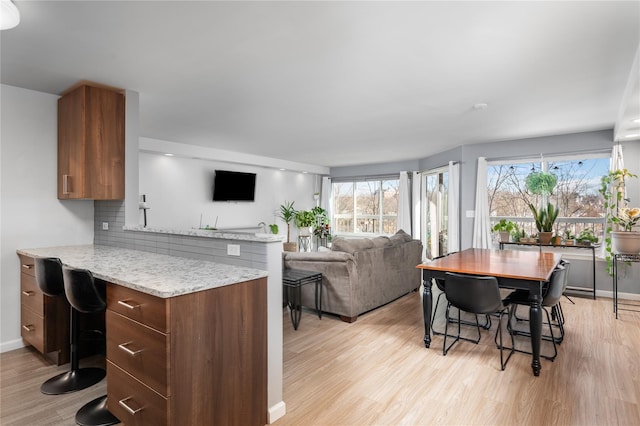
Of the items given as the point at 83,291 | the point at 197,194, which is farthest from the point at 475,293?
the point at 197,194

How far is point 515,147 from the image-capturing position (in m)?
5.66

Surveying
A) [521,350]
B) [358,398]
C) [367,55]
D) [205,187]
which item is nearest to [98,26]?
[367,55]

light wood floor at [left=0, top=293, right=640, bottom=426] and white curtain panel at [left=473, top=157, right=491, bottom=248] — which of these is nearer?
light wood floor at [left=0, top=293, right=640, bottom=426]

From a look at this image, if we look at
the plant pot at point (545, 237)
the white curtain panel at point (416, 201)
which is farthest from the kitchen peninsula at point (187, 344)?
the white curtain panel at point (416, 201)

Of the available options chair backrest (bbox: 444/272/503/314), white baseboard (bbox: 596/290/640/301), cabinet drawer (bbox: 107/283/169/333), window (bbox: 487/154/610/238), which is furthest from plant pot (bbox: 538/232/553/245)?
cabinet drawer (bbox: 107/283/169/333)

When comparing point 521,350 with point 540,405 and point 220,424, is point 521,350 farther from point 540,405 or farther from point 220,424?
point 220,424

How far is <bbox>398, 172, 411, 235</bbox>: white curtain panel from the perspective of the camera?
7930 mm

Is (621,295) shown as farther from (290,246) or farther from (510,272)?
(290,246)

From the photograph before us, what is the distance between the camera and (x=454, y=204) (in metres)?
6.27

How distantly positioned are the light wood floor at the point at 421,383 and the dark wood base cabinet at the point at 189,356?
16.3 inches

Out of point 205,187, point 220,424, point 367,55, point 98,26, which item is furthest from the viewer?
point 205,187

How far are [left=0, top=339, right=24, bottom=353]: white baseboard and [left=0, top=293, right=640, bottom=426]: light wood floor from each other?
0.23 feet

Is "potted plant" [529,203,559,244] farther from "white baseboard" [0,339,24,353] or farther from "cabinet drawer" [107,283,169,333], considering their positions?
"white baseboard" [0,339,24,353]

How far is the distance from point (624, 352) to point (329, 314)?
2781mm
